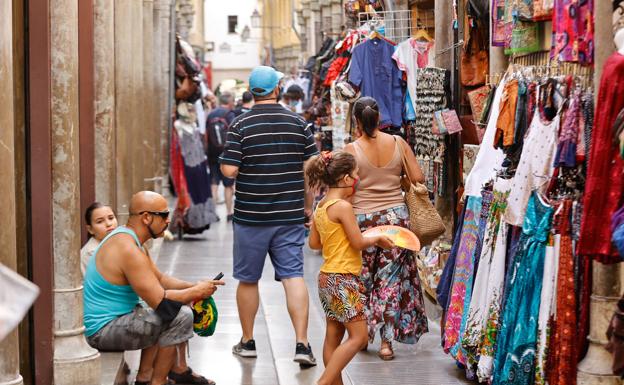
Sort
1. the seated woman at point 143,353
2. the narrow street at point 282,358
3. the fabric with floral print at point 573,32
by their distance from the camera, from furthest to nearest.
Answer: the narrow street at point 282,358 < the seated woman at point 143,353 < the fabric with floral print at point 573,32

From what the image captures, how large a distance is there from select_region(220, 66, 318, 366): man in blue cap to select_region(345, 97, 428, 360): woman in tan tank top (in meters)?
0.41

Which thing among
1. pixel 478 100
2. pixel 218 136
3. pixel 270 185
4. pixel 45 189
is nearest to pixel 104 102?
pixel 270 185

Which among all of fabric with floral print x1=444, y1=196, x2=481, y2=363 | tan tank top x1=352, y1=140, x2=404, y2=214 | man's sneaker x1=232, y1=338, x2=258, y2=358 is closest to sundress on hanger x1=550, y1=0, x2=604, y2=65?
fabric with floral print x1=444, y1=196, x2=481, y2=363

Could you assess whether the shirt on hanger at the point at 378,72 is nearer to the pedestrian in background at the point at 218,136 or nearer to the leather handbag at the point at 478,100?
the leather handbag at the point at 478,100

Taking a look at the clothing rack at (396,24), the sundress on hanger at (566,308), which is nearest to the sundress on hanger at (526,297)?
the sundress on hanger at (566,308)

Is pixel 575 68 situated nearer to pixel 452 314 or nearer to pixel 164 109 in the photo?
pixel 452 314

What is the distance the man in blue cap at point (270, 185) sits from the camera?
8219 millimetres

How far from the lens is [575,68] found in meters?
6.62

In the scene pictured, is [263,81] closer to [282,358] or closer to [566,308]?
[282,358]

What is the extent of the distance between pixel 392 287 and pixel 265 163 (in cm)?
120

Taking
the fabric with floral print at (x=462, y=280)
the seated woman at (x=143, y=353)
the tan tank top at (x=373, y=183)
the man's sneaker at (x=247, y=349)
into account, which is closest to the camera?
the seated woman at (x=143, y=353)

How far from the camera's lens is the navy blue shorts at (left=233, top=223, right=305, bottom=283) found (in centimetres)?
826

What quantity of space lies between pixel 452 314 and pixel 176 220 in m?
9.25

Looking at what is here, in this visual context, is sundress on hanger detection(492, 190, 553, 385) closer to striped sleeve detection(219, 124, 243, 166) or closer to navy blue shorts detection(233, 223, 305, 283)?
navy blue shorts detection(233, 223, 305, 283)
